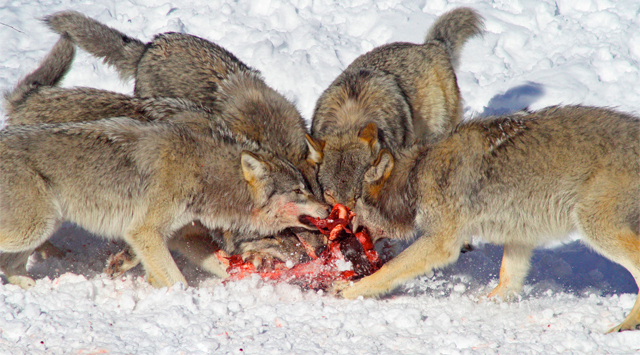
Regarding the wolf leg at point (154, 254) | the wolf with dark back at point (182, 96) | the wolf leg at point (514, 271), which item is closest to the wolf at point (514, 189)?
the wolf leg at point (514, 271)

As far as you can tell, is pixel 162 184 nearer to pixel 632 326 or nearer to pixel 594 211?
pixel 594 211

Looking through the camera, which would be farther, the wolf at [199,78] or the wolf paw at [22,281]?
the wolf at [199,78]

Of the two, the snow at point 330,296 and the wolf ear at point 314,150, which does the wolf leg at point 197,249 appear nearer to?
the snow at point 330,296

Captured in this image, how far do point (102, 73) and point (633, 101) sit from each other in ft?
26.2

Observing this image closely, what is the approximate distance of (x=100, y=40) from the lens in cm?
700

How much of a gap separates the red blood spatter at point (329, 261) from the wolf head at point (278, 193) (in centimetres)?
13

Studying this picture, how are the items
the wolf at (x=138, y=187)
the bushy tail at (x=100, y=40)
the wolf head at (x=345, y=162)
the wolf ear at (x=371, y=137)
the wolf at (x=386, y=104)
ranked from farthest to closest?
the bushy tail at (x=100, y=40)
the wolf ear at (x=371, y=137)
the wolf at (x=386, y=104)
the wolf head at (x=345, y=162)
the wolf at (x=138, y=187)

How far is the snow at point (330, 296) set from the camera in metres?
3.84

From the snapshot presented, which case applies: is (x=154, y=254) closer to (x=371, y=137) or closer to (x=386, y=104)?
(x=371, y=137)

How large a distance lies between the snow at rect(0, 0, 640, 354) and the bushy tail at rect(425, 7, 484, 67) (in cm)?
117

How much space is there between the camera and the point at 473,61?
9.41m

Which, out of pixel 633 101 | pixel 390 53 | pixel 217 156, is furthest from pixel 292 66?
pixel 633 101

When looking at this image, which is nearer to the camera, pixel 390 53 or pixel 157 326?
pixel 157 326

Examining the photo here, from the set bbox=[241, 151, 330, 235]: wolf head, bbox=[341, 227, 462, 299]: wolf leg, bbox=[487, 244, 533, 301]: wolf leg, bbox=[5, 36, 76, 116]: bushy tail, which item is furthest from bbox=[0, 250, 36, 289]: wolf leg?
bbox=[487, 244, 533, 301]: wolf leg
